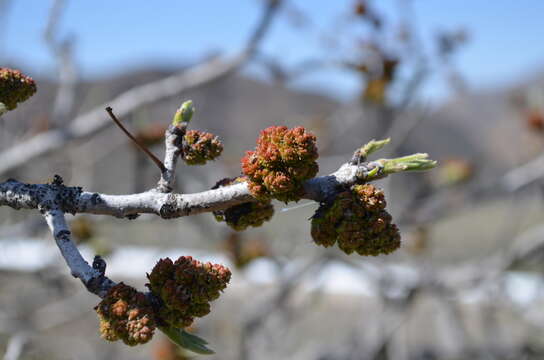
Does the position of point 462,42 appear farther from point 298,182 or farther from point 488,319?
point 298,182

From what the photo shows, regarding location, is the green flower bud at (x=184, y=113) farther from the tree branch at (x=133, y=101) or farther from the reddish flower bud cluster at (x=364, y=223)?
the tree branch at (x=133, y=101)

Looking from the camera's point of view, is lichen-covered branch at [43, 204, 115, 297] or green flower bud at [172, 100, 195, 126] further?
green flower bud at [172, 100, 195, 126]

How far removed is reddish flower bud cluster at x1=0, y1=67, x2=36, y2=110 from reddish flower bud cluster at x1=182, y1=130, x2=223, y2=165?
0.39 metres

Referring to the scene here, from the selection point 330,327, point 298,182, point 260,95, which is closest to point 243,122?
point 260,95

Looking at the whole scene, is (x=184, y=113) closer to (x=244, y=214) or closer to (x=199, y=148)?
(x=199, y=148)

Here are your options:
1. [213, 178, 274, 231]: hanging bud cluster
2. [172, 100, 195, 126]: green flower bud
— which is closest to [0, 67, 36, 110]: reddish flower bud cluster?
[172, 100, 195, 126]: green flower bud

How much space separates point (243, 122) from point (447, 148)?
7752mm

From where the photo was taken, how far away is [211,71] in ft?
12.1

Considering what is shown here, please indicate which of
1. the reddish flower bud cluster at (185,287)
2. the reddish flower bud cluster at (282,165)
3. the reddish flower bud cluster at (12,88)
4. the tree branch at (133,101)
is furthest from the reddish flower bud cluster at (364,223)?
the tree branch at (133,101)

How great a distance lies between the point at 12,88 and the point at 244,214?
2.03 ft

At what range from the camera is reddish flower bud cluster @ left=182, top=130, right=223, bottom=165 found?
1277 mm

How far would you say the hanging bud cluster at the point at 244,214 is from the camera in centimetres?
122

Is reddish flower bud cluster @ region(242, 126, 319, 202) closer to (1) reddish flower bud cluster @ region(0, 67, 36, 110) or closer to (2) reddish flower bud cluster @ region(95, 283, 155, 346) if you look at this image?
(2) reddish flower bud cluster @ region(95, 283, 155, 346)

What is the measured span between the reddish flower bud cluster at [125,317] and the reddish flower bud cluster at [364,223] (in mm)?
425
